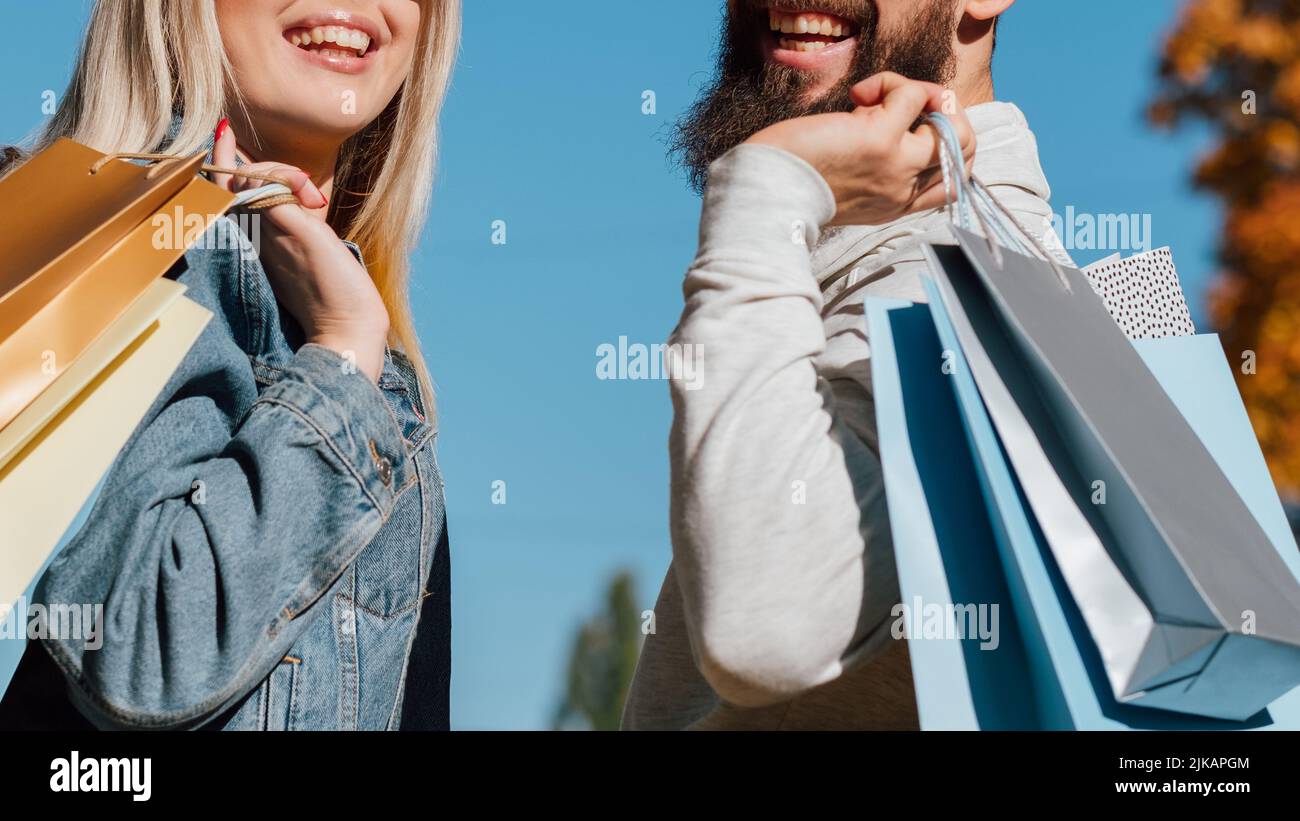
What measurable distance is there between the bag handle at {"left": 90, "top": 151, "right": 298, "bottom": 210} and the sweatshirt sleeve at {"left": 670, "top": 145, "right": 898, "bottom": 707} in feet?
1.78

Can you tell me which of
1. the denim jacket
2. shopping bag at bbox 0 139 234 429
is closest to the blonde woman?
the denim jacket

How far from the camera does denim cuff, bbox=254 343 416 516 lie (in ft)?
4.61

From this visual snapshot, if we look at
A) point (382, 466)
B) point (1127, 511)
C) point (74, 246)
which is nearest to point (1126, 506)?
point (1127, 511)

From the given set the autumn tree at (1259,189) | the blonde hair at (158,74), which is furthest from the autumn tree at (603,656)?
the blonde hair at (158,74)

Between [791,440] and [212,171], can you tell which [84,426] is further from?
[791,440]

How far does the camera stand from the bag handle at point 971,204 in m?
1.24

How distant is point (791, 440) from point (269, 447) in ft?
1.83

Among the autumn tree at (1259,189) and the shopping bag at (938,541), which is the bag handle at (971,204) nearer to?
the shopping bag at (938,541)

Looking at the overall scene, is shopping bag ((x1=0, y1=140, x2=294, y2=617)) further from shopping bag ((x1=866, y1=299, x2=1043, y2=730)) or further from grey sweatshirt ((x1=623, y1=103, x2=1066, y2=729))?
shopping bag ((x1=866, y1=299, x2=1043, y2=730))

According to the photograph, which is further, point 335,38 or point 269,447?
point 335,38

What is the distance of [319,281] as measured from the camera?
1541 millimetres
